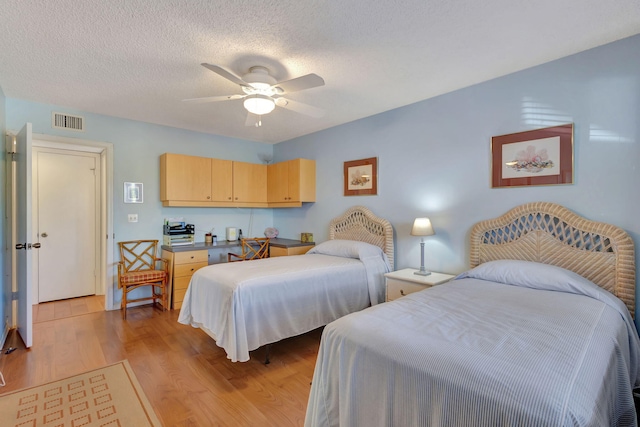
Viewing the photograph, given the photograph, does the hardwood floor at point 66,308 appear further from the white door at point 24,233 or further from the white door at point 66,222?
the white door at point 24,233

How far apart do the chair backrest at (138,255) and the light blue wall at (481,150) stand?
238 cm

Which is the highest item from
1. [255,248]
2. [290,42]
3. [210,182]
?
[290,42]

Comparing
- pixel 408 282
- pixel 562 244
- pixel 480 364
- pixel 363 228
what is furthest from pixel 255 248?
pixel 480 364

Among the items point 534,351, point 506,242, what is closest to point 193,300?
point 534,351

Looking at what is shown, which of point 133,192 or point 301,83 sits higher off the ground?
point 301,83

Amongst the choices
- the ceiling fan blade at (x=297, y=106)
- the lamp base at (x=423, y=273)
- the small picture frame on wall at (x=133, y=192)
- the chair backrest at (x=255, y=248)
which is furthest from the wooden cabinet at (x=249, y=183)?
the lamp base at (x=423, y=273)

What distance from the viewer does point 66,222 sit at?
4496 millimetres

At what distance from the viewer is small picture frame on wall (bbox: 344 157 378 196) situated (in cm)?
395

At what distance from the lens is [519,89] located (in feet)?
8.90

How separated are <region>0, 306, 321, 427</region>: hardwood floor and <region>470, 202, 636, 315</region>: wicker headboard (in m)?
1.96

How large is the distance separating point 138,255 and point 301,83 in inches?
131

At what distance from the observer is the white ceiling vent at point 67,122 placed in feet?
11.6

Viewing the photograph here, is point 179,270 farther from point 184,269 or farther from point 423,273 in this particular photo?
point 423,273

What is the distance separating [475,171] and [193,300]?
9.86 feet
